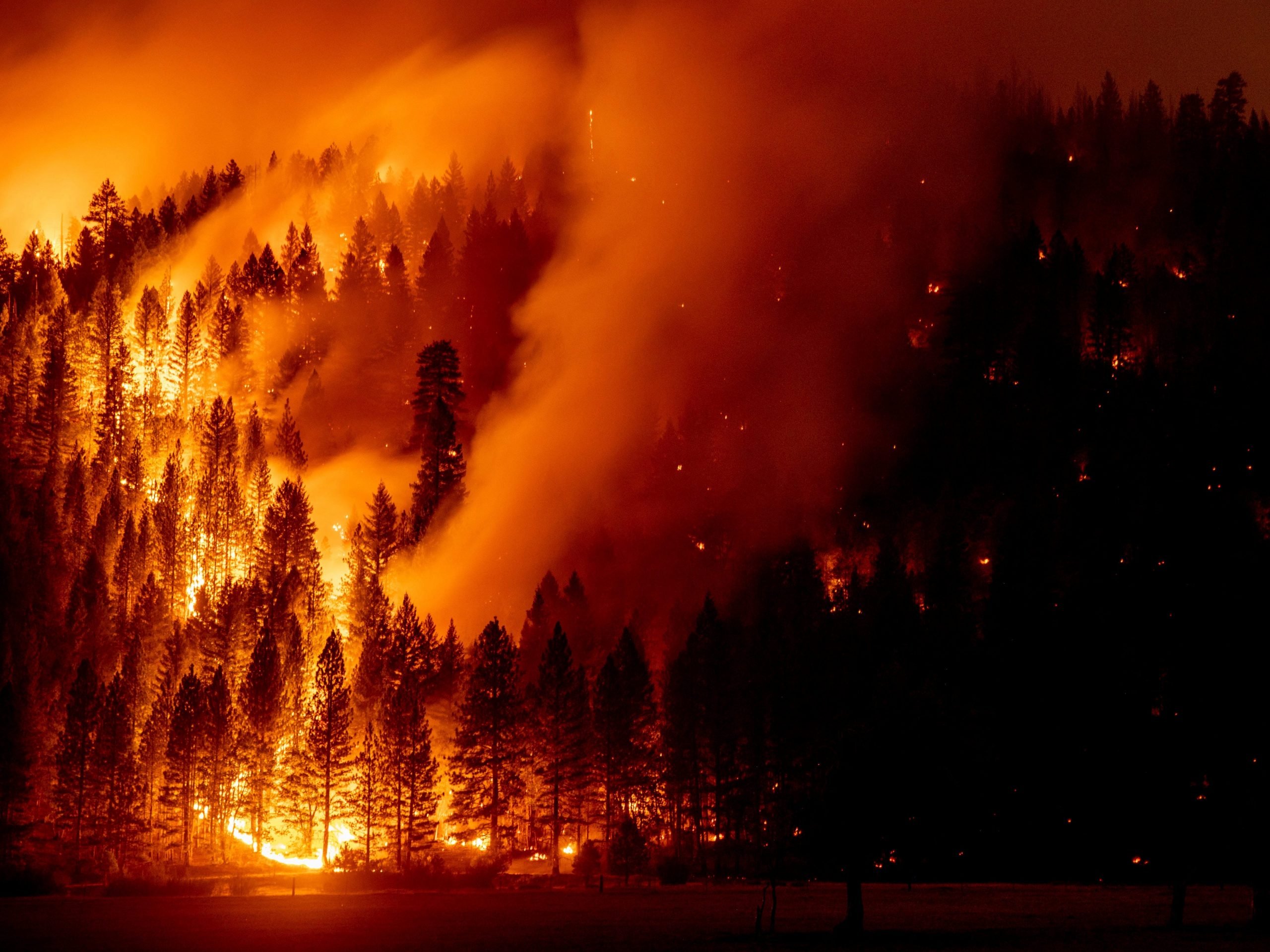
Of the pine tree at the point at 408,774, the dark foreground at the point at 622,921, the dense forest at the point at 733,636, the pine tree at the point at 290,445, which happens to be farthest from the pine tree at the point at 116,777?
the pine tree at the point at 290,445

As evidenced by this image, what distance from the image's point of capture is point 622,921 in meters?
52.3

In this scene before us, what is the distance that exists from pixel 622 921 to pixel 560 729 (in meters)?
44.8

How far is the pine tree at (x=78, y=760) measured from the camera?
9569 cm

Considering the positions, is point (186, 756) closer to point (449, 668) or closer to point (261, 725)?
point (261, 725)

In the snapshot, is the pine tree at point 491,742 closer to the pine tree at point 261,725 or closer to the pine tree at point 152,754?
the pine tree at point 261,725

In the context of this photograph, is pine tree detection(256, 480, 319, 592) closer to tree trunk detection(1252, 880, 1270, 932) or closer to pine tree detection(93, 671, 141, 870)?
pine tree detection(93, 671, 141, 870)

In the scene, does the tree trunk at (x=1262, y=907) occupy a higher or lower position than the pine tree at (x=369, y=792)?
lower

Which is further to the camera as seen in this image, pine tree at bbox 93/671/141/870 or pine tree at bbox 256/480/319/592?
pine tree at bbox 256/480/319/592

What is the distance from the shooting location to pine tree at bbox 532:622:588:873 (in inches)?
3775

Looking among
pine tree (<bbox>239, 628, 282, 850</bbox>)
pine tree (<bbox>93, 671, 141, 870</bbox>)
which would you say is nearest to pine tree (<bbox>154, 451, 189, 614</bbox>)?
pine tree (<bbox>239, 628, 282, 850</bbox>)

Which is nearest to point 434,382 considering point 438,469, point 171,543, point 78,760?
point 438,469

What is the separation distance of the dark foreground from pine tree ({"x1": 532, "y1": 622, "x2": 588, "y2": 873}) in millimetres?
25746

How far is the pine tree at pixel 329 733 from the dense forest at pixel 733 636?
0.46 metres

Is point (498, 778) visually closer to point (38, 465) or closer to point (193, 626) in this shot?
point (193, 626)
